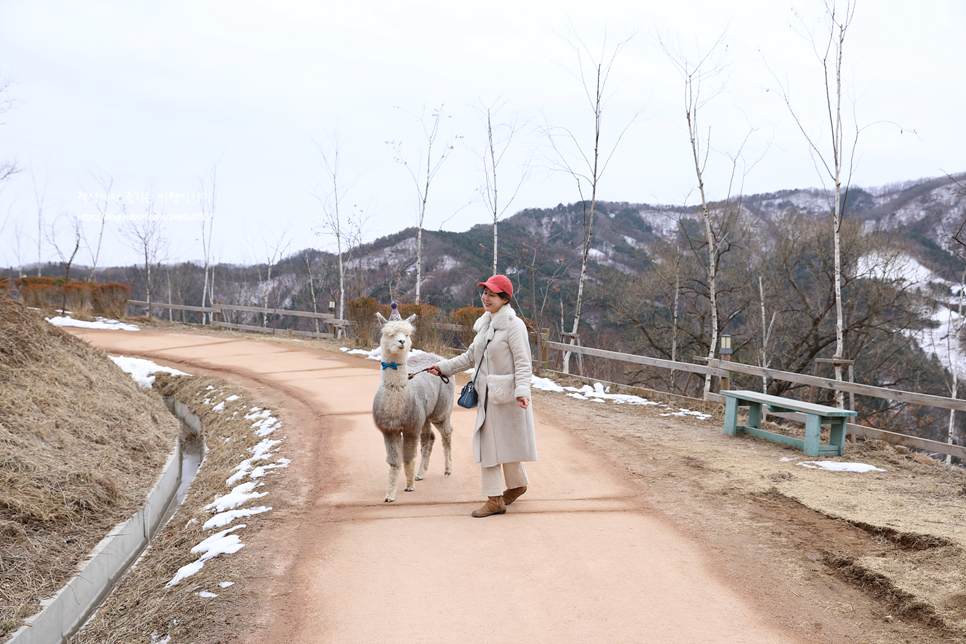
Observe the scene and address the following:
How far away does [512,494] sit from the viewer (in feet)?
17.9

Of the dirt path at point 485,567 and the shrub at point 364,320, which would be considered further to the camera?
the shrub at point 364,320

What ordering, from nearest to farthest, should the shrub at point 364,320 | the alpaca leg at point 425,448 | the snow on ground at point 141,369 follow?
1. the alpaca leg at point 425,448
2. the snow on ground at point 141,369
3. the shrub at point 364,320

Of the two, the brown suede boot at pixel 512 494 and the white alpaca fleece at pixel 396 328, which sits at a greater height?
the white alpaca fleece at pixel 396 328

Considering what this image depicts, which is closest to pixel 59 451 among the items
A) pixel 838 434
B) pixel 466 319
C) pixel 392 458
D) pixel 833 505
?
pixel 392 458

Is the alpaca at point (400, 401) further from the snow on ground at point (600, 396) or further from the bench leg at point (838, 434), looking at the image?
the snow on ground at point (600, 396)

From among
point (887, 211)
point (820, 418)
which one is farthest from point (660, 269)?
point (887, 211)

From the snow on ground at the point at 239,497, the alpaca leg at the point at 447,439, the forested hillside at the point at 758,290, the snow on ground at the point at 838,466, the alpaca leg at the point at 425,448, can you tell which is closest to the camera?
the snow on ground at the point at 239,497

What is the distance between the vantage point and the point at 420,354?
6.30 m

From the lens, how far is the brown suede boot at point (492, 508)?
5203mm

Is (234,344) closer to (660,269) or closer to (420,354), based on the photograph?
(420,354)

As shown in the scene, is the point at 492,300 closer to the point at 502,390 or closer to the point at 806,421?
the point at 502,390

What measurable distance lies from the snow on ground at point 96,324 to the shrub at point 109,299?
161cm

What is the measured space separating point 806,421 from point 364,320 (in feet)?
40.5

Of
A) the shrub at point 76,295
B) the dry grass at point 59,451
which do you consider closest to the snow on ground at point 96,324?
the shrub at point 76,295
